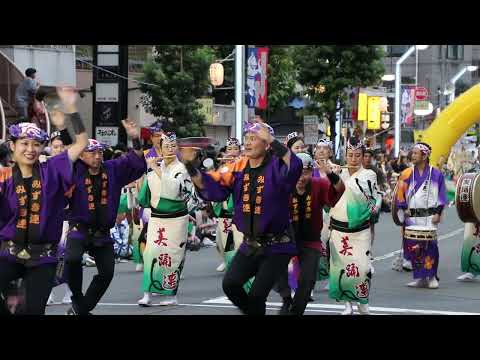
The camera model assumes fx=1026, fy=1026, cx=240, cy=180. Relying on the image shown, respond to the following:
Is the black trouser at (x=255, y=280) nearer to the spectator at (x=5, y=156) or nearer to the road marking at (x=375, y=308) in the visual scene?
the road marking at (x=375, y=308)

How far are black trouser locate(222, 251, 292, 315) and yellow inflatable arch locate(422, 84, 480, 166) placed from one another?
8.48 m

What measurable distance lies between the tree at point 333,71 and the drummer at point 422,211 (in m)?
18.9

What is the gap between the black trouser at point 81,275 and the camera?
9.16 meters

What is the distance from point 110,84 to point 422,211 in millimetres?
14995

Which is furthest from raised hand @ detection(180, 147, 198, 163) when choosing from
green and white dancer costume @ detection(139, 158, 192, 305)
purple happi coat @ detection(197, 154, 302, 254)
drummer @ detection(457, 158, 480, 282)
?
drummer @ detection(457, 158, 480, 282)

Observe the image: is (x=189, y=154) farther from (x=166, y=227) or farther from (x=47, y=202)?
(x=166, y=227)

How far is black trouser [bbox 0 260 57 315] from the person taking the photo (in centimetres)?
738

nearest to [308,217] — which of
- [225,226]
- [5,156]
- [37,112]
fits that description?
[5,156]

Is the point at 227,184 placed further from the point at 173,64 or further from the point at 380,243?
the point at 173,64

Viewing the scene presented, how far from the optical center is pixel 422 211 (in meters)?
13.5

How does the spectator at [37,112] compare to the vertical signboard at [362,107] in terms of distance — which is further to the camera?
the vertical signboard at [362,107]

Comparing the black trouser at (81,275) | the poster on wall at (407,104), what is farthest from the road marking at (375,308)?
the poster on wall at (407,104)
